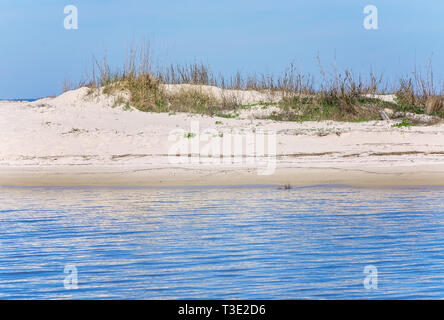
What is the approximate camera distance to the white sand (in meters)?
12.3

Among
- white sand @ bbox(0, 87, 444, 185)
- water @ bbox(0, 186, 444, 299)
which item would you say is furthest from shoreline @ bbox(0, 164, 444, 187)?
water @ bbox(0, 186, 444, 299)

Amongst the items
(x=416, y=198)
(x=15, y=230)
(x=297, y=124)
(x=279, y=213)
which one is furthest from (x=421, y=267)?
(x=297, y=124)

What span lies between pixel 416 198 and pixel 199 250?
4360mm

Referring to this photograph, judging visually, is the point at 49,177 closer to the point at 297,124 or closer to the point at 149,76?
the point at 297,124

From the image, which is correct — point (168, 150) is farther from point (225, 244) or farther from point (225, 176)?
point (225, 244)

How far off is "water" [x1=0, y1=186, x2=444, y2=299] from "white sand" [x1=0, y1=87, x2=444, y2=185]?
1.31 metres

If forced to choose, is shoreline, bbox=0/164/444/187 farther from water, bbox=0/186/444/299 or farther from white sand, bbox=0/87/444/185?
water, bbox=0/186/444/299

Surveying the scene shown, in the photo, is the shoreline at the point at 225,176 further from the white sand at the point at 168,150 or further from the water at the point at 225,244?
the water at the point at 225,244

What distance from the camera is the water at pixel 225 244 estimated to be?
5.92 m

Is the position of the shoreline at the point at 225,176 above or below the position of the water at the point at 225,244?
above

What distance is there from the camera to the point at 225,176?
12359 millimetres

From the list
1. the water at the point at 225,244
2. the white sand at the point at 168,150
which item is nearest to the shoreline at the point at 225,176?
the white sand at the point at 168,150

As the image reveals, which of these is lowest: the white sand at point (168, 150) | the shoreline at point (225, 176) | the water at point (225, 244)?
the water at point (225, 244)

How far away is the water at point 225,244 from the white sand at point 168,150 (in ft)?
4.30
